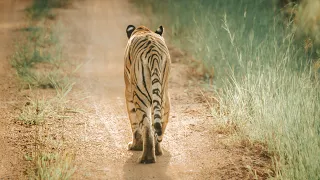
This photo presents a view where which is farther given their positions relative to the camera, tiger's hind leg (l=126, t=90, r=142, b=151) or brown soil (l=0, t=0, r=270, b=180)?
tiger's hind leg (l=126, t=90, r=142, b=151)

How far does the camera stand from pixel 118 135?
23.9ft

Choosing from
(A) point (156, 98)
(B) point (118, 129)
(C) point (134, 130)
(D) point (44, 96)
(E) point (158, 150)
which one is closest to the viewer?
(A) point (156, 98)

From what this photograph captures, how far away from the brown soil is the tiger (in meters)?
0.20

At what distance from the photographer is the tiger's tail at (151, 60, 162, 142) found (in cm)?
578

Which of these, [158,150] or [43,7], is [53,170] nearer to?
[158,150]

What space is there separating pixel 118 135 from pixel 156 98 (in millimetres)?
1473

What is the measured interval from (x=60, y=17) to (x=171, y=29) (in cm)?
306

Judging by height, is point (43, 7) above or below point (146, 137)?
below

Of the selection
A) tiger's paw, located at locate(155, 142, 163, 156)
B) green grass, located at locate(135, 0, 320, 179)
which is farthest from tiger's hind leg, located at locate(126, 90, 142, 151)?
green grass, located at locate(135, 0, 320, 179)

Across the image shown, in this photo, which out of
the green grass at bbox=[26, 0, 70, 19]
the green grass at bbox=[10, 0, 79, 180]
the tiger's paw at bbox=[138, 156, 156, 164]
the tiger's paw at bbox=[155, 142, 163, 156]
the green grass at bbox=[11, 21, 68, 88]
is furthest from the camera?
the green grass at bbox=[26, 0, 70, 19]

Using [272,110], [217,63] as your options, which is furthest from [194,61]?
[272,110]

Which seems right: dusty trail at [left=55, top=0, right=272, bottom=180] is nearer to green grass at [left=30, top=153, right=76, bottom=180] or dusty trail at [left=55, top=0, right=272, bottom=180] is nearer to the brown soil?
the brown soil

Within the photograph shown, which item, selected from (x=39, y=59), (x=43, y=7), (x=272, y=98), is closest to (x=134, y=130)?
(x=272, y=98)

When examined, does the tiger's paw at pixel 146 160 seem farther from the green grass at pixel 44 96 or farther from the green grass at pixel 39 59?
the green grass at pixel 39 59
